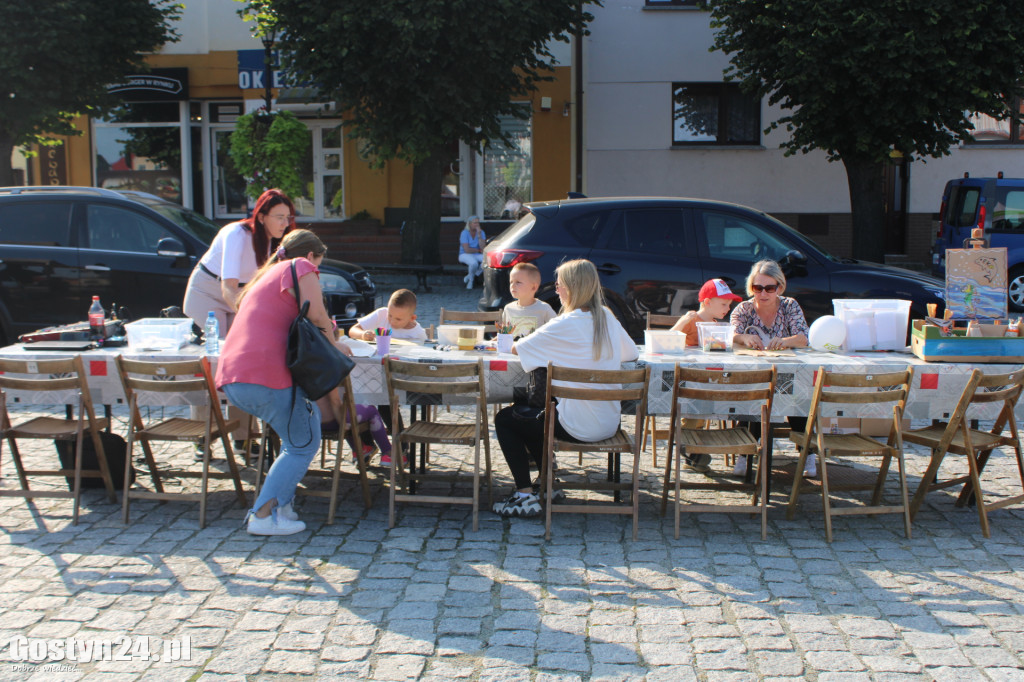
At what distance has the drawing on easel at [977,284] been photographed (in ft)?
18.5

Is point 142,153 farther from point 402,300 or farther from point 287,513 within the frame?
point 287,513

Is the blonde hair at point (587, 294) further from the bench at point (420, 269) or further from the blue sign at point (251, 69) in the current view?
the blue sign at point (251, 69)

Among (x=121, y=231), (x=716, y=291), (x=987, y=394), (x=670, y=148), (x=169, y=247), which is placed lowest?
(x=987, y=394)

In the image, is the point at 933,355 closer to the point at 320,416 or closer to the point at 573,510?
the point at 573,510

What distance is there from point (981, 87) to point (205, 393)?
13.9m

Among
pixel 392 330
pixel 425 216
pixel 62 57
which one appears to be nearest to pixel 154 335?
pixel 392 330

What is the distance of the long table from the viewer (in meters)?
5.22

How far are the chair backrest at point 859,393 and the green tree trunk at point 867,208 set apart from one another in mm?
12462

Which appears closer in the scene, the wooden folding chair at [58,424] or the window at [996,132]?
the wooden folding chair at [58,424]

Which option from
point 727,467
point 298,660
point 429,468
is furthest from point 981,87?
point 298,660

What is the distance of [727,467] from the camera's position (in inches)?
246

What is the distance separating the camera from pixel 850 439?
5.24 meters

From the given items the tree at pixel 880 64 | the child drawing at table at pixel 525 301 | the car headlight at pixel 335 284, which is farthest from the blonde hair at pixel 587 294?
the tree at pixel 880 64

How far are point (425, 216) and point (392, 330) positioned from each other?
11.5 m
